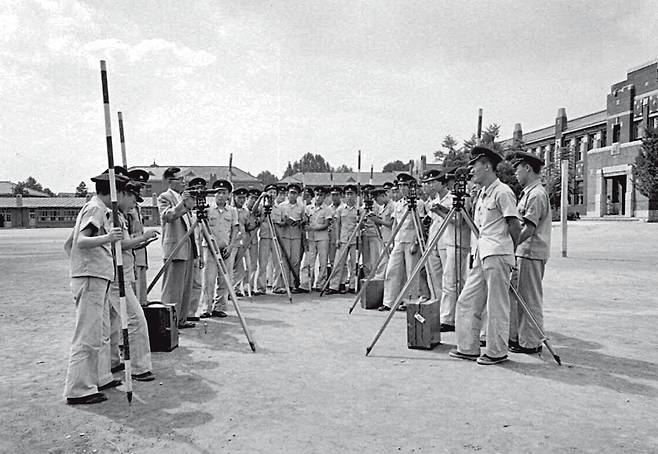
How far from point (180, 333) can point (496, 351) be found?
461cm

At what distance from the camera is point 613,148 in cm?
4553

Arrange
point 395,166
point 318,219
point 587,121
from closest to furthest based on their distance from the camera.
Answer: point 318,219 < point 587,121 < point 395,166

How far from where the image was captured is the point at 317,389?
210 inches

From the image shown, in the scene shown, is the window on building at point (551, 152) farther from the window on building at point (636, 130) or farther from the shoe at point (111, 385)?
the shoe at point (111, 385)

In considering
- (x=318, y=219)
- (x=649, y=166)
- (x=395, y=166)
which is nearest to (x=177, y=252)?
(x=318, y=219)

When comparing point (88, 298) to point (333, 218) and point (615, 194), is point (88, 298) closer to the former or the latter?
point (333, 218)

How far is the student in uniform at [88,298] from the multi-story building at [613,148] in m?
40.4

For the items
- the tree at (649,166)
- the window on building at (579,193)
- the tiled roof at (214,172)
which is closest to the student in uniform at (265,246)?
the tree at (649,166)

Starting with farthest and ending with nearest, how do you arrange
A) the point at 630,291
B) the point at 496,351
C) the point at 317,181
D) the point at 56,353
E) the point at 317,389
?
the point at 317,181 → the point at 630,291 → the point at 56,353 → the point at 496,351 → the point at 317,389

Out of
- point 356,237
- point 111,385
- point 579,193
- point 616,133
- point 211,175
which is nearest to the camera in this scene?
point 111,385

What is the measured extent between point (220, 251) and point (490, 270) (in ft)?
17.3

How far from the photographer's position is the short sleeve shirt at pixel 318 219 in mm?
12586

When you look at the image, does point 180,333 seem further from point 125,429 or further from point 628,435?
point 628,435

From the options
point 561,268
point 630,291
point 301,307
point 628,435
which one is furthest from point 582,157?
point 628,435
